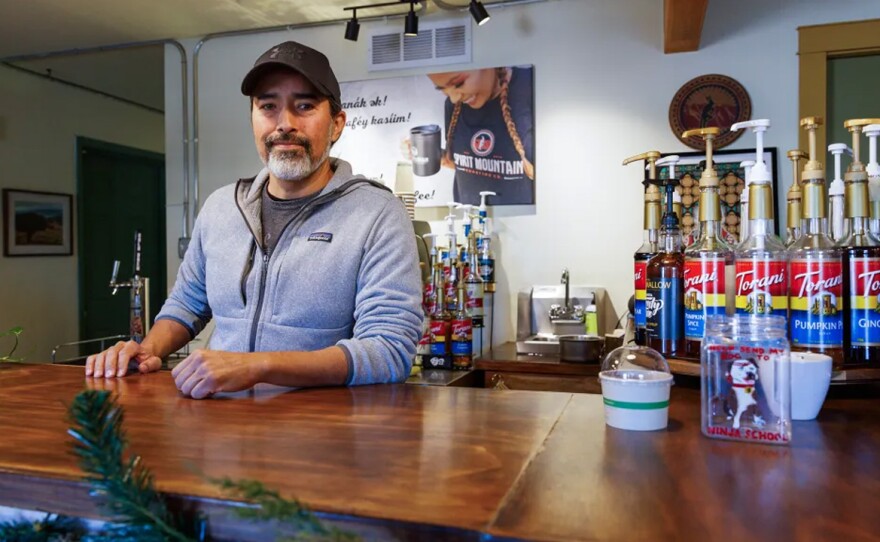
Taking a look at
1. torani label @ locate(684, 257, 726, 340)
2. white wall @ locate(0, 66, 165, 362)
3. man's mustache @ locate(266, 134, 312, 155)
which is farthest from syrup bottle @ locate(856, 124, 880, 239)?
white wall @ locate(0, 66, 165, 362)

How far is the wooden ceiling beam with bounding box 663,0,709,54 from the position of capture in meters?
2.48

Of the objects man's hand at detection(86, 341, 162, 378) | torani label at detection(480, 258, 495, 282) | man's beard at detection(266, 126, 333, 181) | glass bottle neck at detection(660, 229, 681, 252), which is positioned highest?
man's beard at detection(266, 126, 333, 181)

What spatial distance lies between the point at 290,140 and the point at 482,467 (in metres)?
1.19

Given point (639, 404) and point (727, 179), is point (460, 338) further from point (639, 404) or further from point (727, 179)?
point (639, 404)

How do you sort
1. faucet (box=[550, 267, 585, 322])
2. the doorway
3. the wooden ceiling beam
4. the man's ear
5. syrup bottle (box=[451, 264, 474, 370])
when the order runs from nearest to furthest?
the man's ear < the wooden ceiling beam < syrup bottle (box=[451, 264, 474, 370]) < faucet (box=[550, 267, 585, 322]) < the doorway

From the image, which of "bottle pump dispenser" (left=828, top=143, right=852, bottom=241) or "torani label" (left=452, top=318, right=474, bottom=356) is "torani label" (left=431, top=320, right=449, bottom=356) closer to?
"torani label" (left=452, top=318, right=474, bottom=356)

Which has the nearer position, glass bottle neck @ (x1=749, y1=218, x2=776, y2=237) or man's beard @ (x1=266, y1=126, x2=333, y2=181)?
glass bottle neck @ (x1=749, y1=218, x2=776, y2=237)

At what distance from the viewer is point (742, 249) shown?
3.52ft

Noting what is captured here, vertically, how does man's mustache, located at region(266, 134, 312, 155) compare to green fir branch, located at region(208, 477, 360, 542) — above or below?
above

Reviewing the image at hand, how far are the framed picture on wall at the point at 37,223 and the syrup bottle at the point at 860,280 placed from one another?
178 inches

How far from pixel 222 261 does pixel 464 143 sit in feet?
6.08

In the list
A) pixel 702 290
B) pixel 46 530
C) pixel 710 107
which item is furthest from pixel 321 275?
pixel 710 107

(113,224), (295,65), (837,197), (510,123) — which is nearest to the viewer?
(837,197)

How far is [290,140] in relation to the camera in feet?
5.40
